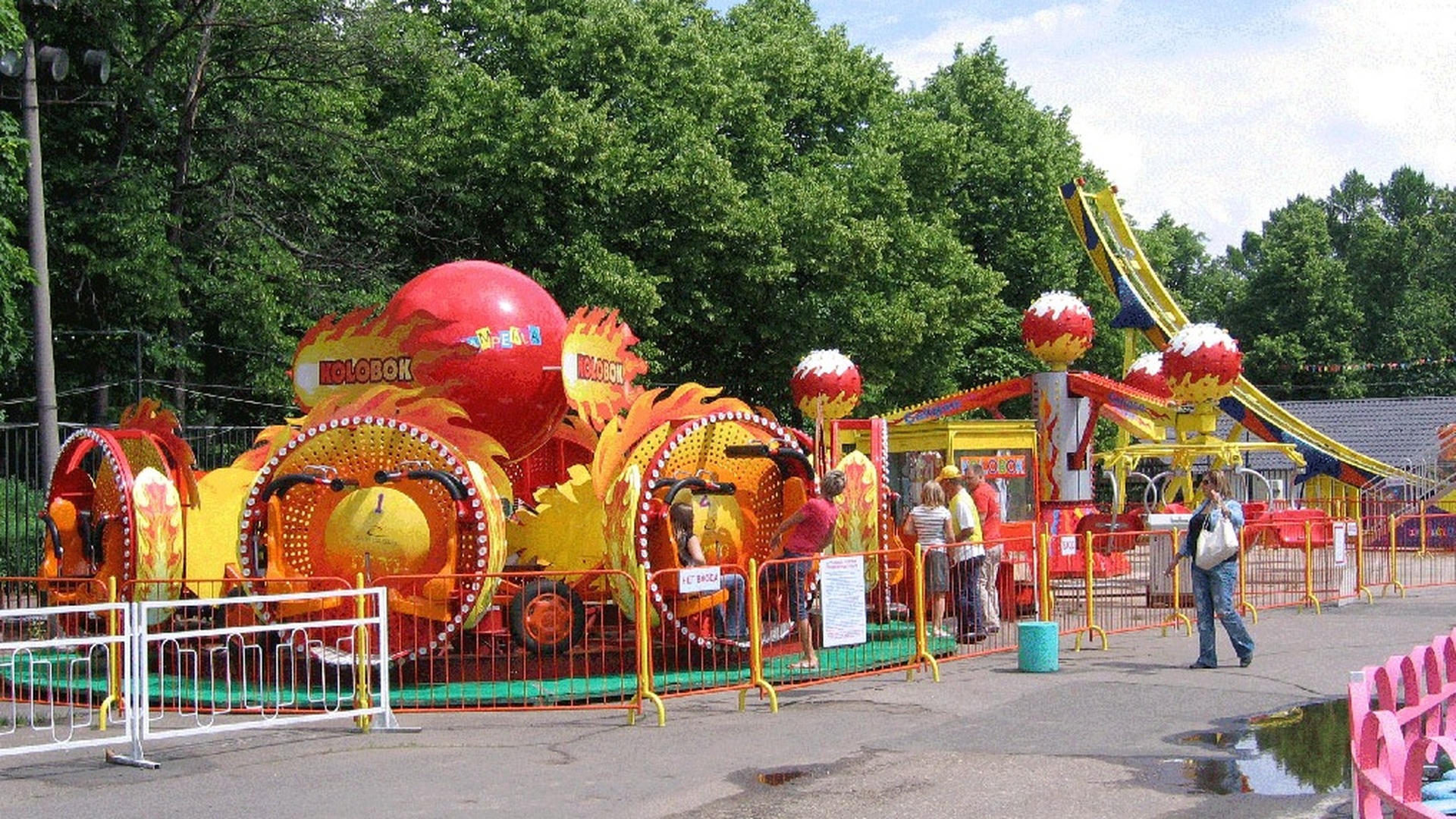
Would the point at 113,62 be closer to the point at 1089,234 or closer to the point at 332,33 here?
the point at 332,33

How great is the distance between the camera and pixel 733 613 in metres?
13.0

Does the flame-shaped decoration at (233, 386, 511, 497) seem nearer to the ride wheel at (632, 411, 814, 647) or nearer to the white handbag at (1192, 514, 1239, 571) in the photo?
the ride wheel at (632, 411, 814, 647)

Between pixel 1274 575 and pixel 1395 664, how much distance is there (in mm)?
12791

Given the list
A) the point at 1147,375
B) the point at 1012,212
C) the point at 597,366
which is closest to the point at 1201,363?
the point at 1147,375

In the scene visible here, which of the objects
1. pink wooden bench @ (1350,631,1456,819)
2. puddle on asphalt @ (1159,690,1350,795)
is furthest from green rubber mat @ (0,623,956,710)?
pink wooden bench @ (1350,631,1456,819)

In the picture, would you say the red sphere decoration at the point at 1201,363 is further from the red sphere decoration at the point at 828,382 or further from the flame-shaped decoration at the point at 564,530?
the flame-shaped decoration at the point at 564,530

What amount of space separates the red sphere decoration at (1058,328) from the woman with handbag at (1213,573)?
11828mm

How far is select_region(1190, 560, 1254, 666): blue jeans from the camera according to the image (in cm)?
1338

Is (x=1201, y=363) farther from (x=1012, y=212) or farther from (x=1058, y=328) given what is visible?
(x=1012, y=212)

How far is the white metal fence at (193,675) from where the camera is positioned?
9906 mm

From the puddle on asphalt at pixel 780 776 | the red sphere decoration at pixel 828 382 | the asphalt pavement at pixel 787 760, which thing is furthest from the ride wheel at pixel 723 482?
the red sphere decoration at pixel 828 382

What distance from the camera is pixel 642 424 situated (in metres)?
13.9

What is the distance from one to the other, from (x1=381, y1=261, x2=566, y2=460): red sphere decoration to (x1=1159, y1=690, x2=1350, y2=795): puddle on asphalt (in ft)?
23.8

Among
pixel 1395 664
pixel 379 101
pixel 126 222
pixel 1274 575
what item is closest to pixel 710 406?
pixel 1395 664
